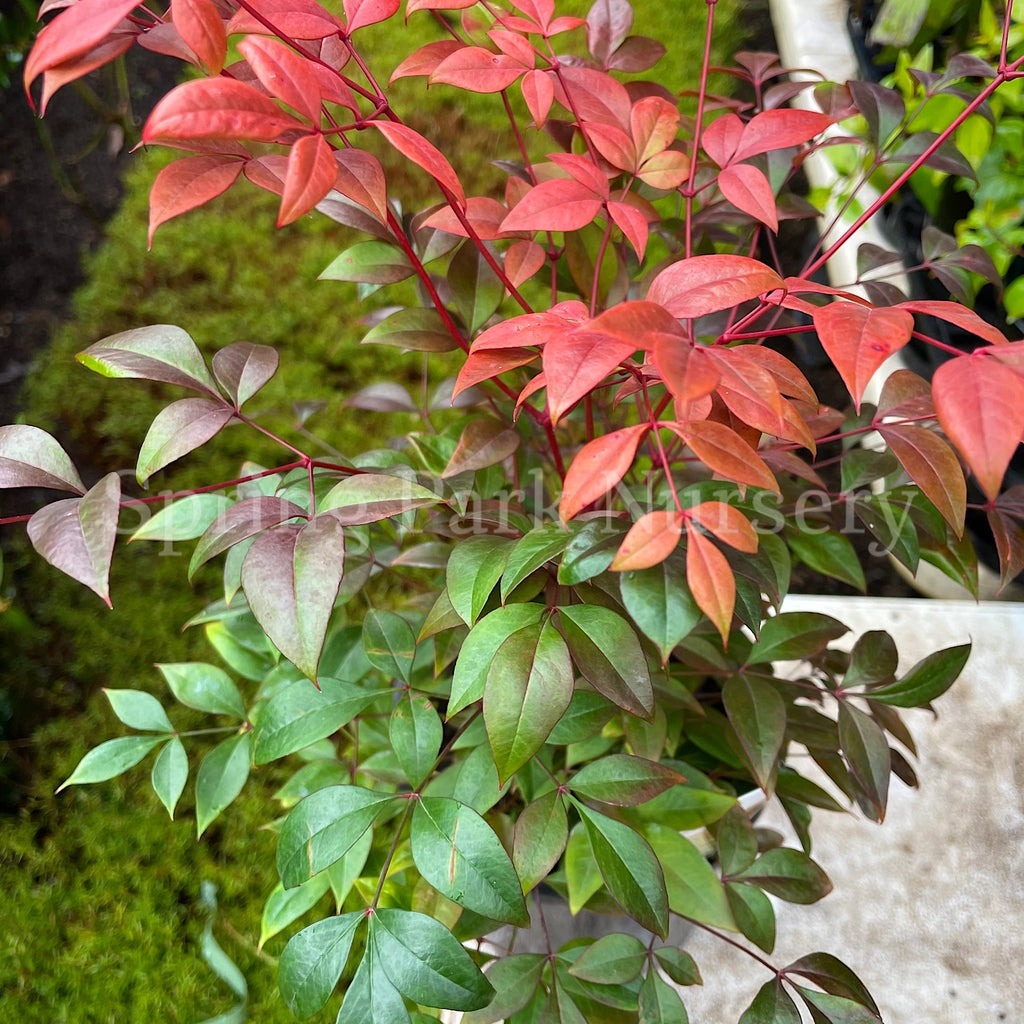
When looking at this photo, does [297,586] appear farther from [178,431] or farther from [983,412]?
[983,412]

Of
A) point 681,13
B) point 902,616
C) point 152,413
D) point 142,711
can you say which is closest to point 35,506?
point 152,413

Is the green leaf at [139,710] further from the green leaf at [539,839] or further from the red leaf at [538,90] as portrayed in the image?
the red leaf at [538,90]

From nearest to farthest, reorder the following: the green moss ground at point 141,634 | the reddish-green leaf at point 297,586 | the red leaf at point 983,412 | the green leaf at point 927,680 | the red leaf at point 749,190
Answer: the red leaf at point 983,412
the reddish-green leaf at point 297,586
the red leaf at point 749,190
the green leaf at point 927,680
the green moss ground at point 141,634

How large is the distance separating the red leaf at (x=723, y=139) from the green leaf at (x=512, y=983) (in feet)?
1.80

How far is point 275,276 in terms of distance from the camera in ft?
5.56

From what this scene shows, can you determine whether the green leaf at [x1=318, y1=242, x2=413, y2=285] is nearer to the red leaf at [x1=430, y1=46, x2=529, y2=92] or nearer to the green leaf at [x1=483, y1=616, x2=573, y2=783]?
the red leaf at [x1=430, y1=46, x2=529, y2=92]

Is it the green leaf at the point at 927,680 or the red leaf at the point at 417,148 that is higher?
the red leaf at the point at 417,148

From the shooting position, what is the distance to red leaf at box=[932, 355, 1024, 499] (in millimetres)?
324

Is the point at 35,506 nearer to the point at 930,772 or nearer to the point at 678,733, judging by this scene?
the point at 678,733

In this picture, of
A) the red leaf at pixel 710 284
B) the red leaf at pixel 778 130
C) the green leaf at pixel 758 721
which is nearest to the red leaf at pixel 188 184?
the red leaf at pixel 710 284

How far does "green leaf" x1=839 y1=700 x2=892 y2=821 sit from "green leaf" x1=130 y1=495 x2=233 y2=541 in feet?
1.54

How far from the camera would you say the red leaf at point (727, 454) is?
0.41 m

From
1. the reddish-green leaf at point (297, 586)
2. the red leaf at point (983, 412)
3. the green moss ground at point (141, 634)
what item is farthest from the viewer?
the green moss ground at point (141, 634)

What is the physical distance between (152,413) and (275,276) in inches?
14.5
